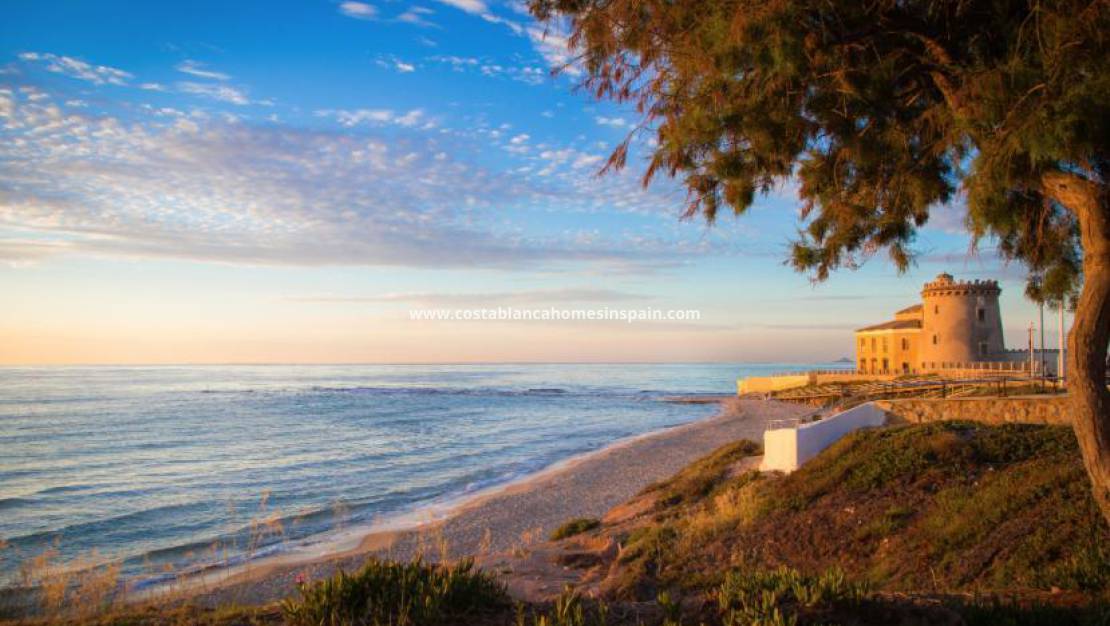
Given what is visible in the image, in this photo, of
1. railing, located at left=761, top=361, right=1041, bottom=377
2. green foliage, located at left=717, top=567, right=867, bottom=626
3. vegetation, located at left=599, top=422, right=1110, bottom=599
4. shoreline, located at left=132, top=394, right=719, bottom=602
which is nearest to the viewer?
green foliage, located at left=717, top=567, right=867, bottom=626

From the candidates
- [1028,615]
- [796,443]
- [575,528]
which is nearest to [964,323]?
[796,443]

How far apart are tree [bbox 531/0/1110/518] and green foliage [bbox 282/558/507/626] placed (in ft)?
15.1

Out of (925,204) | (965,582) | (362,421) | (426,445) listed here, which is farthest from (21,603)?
(362,421)

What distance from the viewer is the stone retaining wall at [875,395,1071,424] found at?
1914 centimetres

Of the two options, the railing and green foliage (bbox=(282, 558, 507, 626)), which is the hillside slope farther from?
the railing

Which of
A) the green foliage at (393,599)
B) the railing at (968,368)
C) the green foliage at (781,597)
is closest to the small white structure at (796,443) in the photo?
the green foliage at (781,597)

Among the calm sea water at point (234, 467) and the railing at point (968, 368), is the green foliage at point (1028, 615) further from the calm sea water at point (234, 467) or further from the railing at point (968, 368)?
the railing at point (968, 368)

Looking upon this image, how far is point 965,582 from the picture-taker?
25.5ft

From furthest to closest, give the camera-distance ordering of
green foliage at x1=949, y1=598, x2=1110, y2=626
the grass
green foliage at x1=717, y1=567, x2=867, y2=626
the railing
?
the railing → the grass → green foliage at x1=949, y1=598, x2=1110, y2=626 → green foliage at x1=717, y1=567, x2=867, y2=626

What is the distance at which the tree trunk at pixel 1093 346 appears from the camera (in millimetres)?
5621

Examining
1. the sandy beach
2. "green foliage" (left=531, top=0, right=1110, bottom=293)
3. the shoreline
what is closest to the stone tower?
the sandy beach

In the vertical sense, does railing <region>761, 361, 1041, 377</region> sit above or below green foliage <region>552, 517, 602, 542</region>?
above

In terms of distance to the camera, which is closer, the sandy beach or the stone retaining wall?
the sandy beach

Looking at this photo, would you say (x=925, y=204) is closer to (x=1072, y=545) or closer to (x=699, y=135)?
(x=699, y=135)
